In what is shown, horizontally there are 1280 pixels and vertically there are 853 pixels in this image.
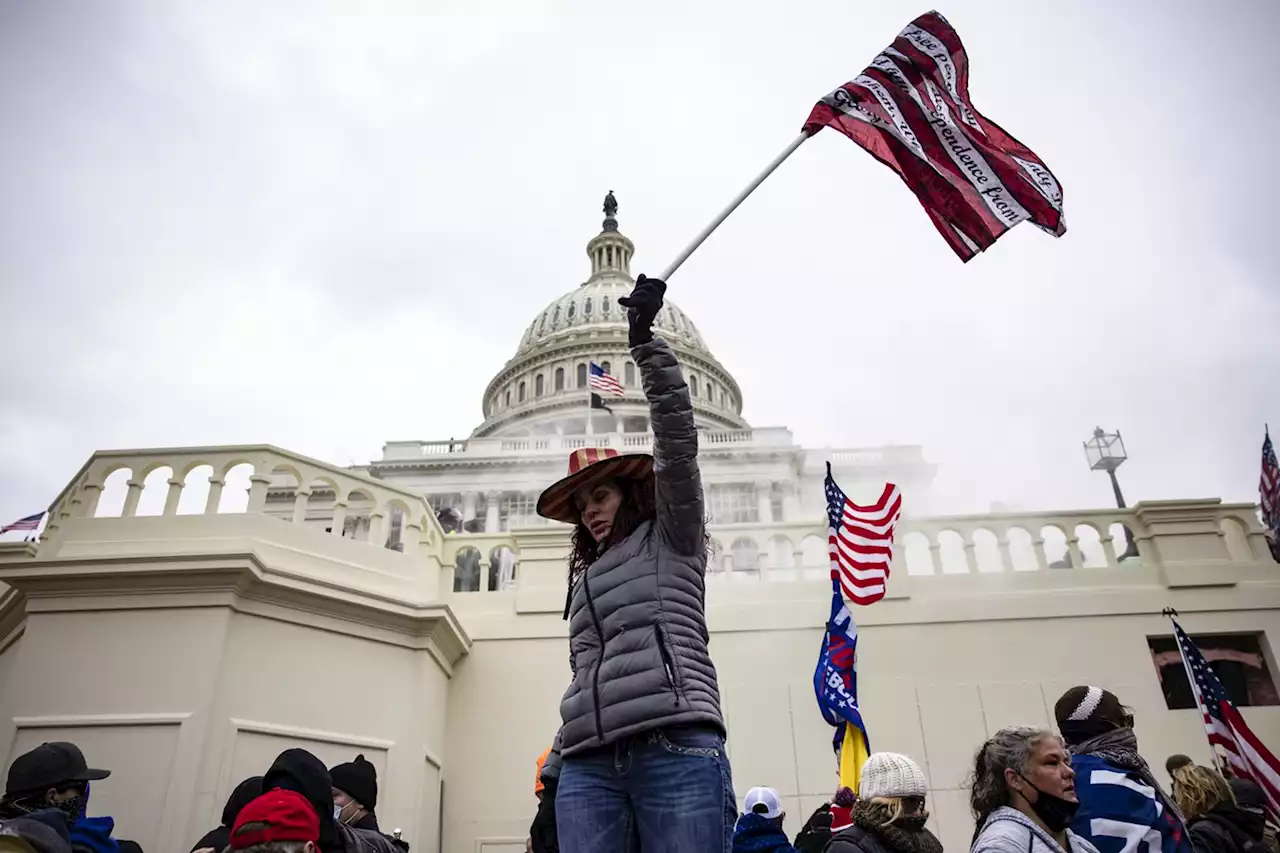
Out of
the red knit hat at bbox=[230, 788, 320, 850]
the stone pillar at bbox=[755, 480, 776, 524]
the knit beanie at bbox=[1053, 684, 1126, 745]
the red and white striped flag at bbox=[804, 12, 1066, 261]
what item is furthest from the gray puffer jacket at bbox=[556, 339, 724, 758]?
the stone pillar at bbox=[755, 480, 776, 524]

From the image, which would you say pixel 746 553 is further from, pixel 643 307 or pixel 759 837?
pixel 643 307

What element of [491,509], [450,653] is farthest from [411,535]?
[491,509]

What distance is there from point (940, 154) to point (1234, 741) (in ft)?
16.9

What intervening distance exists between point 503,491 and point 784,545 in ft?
117

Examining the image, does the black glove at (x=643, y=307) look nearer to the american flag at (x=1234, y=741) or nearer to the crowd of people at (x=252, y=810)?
the crowd of people at (x=252, y=810)

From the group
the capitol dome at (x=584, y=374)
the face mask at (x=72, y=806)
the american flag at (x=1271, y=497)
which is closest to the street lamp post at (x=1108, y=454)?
the american flag at (x=1271, y=497)

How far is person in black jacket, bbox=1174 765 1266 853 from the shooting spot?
13.0ft

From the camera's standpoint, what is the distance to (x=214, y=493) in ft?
24.7

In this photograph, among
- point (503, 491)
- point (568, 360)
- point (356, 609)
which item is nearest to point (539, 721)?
point (356, 609)

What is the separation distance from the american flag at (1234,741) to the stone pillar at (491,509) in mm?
38040

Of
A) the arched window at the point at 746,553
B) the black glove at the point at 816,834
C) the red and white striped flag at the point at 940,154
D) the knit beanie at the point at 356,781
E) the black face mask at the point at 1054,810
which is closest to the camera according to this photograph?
the black face mask at the point at 1054,810

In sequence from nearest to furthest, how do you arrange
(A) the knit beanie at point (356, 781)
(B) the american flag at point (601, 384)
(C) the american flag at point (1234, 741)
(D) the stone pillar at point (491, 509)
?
(A) the knit beanie at point (356, 781) < (C) the american flag at point (1234, 741) < (B) the american flag at point (601, 384) < (D) the stone pillar at point (491, 509)

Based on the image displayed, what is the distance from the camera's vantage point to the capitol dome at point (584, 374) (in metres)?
52.8

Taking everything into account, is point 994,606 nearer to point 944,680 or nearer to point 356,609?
point 944,680
